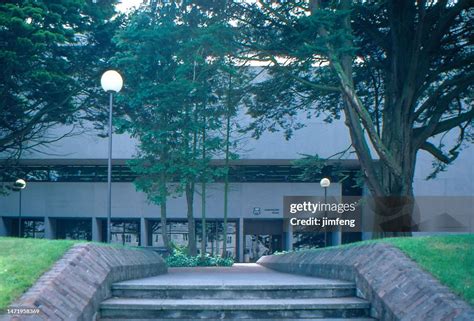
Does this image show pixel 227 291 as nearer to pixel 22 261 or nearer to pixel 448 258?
pixel 22 261

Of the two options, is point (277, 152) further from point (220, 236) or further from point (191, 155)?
point (191, 155)

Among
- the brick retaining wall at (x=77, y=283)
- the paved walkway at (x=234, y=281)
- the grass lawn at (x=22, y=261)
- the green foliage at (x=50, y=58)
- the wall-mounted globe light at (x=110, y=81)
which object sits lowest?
the paved walkway at (x=234, y=281)

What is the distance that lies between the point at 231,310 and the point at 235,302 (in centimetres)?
20

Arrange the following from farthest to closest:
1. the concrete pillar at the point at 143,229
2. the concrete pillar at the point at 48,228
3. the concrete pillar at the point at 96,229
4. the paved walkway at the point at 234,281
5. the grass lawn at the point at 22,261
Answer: the concrete pillar at the point at 48,228, the concrete pillar at the point at 96,229, the concrete pillar at the point at 143,229, the paved walkway at the point at 234,281, the grass lawn at the point at 22,261

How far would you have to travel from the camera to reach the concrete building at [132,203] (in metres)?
33.4

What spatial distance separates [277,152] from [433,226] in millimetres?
9202

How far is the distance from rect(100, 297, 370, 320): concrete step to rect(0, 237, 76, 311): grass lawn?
916mm

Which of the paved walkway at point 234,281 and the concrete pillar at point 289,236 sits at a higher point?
the paved walkway at point 234,281

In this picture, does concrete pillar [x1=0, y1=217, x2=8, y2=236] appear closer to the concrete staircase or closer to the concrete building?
the concrete building

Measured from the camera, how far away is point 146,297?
24.8 ft

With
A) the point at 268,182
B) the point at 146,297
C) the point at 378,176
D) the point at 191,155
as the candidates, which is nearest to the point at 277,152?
the point at 268,182

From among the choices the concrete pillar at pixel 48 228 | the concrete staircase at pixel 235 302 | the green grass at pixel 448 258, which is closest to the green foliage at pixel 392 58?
the green grass at pixel 448 258

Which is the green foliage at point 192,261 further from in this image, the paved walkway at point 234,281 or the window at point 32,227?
the window at point 32,227

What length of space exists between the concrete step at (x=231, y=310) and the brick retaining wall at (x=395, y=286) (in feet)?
1.31
